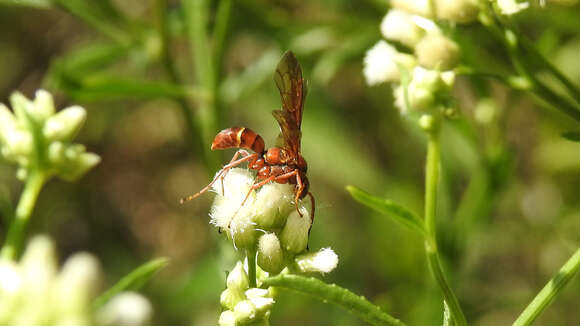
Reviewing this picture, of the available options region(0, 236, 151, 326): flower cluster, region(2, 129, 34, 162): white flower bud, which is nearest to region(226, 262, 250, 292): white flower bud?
region(0, 236, 151, 326): flower cluster

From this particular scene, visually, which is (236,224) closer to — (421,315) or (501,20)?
(501,20)

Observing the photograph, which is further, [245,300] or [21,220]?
[21,220]

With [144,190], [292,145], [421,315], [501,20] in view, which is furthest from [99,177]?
[501,20]

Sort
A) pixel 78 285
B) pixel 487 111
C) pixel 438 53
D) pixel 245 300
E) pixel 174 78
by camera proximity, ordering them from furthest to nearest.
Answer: pixel 174 78
pixel 487 111
pixel 438 53
pixel 245 300
pixel 78 285

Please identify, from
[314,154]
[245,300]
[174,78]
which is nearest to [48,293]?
[245,300]

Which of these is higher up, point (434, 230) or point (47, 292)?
point (47, 292)

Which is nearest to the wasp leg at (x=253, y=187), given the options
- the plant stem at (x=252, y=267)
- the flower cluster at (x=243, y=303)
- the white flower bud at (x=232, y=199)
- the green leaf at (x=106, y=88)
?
the white flower bud at (x=232, y=199)

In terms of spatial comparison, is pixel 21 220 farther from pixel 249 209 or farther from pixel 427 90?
pixel 427 90
